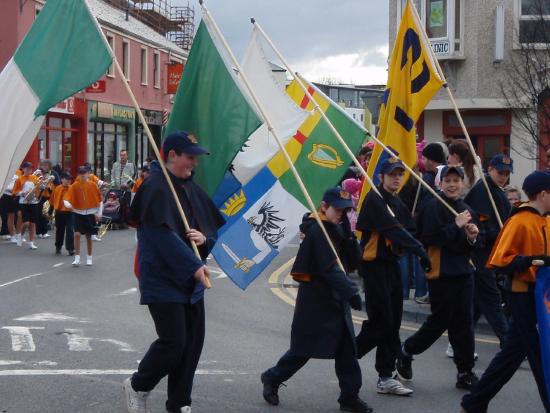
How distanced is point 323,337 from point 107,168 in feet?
115

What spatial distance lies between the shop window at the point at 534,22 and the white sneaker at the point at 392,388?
13908 mm

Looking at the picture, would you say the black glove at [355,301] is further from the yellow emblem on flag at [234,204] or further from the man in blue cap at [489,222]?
the man in blue cap at [489,222]

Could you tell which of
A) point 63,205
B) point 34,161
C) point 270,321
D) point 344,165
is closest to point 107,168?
point 34,161

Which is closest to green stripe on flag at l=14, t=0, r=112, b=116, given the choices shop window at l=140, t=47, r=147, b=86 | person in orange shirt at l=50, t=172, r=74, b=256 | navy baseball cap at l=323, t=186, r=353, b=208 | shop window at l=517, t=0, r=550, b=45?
navy baseball cap at l=323, t=186, r=353, b=208

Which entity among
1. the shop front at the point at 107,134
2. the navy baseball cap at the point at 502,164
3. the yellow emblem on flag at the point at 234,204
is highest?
the shop front at the point at 107,134

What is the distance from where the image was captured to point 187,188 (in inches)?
242

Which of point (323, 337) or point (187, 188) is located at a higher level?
point (187, 188)

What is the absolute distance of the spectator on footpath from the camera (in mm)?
5922

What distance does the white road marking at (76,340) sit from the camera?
340 inches

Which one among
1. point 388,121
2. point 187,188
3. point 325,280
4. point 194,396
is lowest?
point 194,396

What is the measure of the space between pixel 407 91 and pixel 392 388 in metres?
2.91

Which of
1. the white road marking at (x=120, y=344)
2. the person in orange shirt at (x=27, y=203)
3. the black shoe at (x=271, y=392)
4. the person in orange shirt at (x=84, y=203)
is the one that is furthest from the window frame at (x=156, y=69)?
the black shoe at (x=271, y=392)

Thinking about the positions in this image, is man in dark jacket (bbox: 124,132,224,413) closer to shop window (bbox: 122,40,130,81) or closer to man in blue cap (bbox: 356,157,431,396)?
man in blue cap (bbox: 356,157,431,396)

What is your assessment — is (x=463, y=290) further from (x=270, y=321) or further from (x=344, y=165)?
(x=270, y=321)
